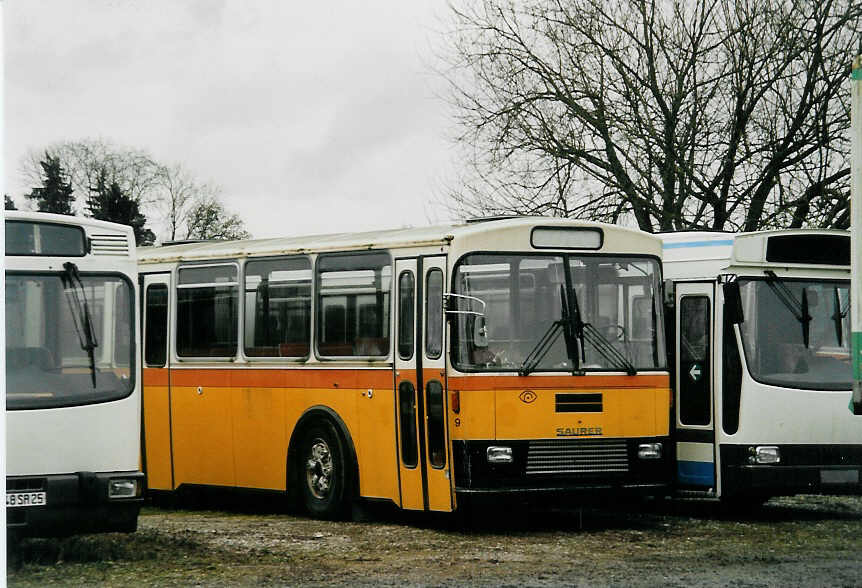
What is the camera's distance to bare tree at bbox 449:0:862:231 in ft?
90.4

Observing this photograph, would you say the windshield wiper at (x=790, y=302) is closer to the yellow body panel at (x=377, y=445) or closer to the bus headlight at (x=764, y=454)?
the bus headlight at (x=764, y=454)

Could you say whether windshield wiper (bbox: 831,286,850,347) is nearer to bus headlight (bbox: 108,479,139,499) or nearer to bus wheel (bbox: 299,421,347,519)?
bus wheel (bbox: 299,421,347,519)

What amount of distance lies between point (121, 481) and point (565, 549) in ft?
11.2

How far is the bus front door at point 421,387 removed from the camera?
14461mm

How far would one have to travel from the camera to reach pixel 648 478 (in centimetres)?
1495

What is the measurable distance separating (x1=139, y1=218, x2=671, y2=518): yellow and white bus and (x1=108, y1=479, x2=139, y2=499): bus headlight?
2938 mm

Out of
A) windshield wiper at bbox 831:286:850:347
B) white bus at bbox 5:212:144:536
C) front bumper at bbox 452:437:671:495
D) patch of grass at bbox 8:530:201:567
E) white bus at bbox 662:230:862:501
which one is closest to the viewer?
white bus at bbox 5:212:144:536

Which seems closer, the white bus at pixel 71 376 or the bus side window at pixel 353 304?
the white bus at pixel 71 376

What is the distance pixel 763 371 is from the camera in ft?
50.5

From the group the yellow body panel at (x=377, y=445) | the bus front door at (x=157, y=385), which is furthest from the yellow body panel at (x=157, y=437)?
the yellow body panel at (x=377, y=445)

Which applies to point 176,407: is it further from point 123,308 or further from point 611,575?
point 611,575

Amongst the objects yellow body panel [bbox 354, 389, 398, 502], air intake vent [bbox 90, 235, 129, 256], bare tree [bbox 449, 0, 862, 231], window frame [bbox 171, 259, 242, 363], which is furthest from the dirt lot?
bare tree [bbox 449, 0, 862, 231]

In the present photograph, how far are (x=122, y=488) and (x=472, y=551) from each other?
2.69 m

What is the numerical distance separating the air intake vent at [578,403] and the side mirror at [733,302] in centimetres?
153
